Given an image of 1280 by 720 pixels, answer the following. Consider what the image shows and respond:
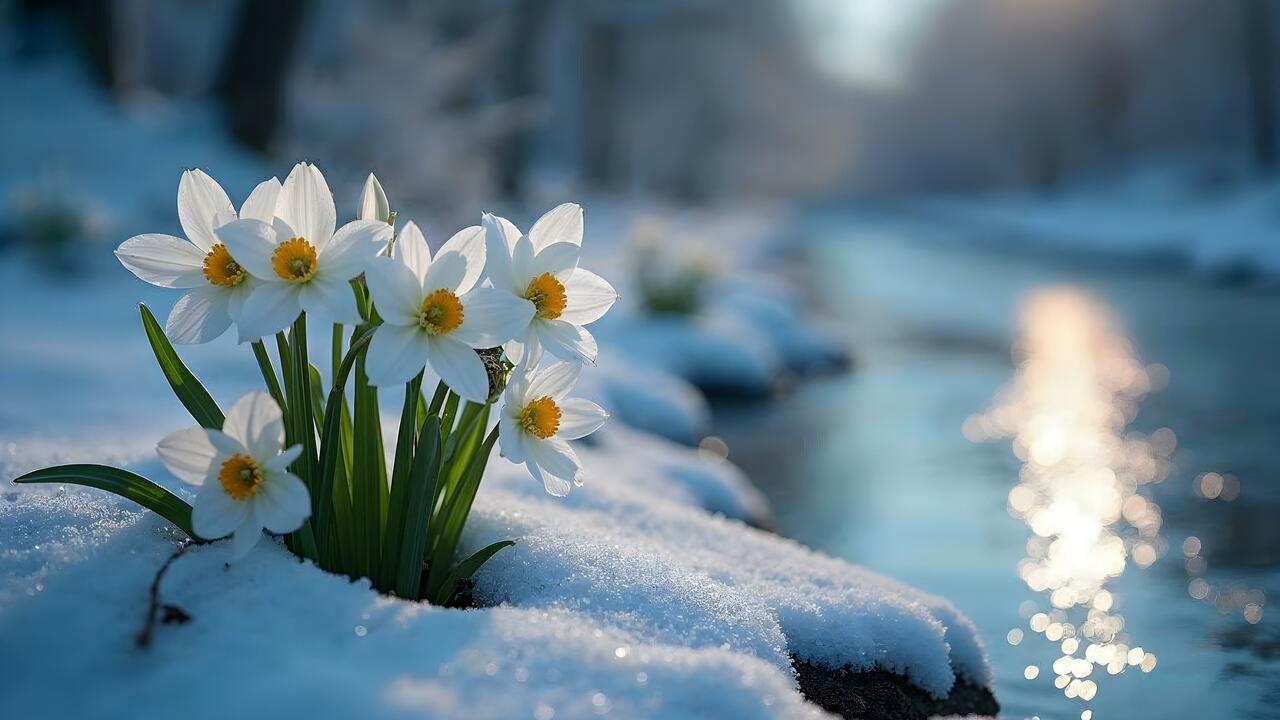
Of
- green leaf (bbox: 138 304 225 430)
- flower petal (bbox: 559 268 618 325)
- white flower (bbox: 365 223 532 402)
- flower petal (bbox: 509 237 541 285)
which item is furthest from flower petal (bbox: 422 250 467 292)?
green leaf (bbox: 138 304 225 430)

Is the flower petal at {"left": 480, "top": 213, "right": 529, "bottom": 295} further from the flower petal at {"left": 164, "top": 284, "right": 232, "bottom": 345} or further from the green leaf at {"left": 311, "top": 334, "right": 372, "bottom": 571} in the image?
the flower petal at {"left": 164, "top": 284, "right": 232, "bottom": 345}

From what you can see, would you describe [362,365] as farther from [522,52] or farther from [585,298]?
[522,52]

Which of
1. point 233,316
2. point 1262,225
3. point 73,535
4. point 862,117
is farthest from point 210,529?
point 862,117

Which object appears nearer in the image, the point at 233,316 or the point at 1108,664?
the point at 233,316

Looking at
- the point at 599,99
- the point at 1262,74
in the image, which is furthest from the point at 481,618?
the point at 599,99

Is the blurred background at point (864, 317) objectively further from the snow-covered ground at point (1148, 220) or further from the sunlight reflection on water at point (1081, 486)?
the snow-covered ground at point (1148, 220)

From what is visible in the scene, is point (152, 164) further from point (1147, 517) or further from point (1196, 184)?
point (1196, 184)

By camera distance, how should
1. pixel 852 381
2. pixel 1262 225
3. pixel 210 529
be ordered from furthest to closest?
1. pixel 1262 225
2. pixel 852 381
3. pixel 210 529

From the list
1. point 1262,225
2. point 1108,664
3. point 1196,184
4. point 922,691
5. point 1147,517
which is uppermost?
point 1196,184
